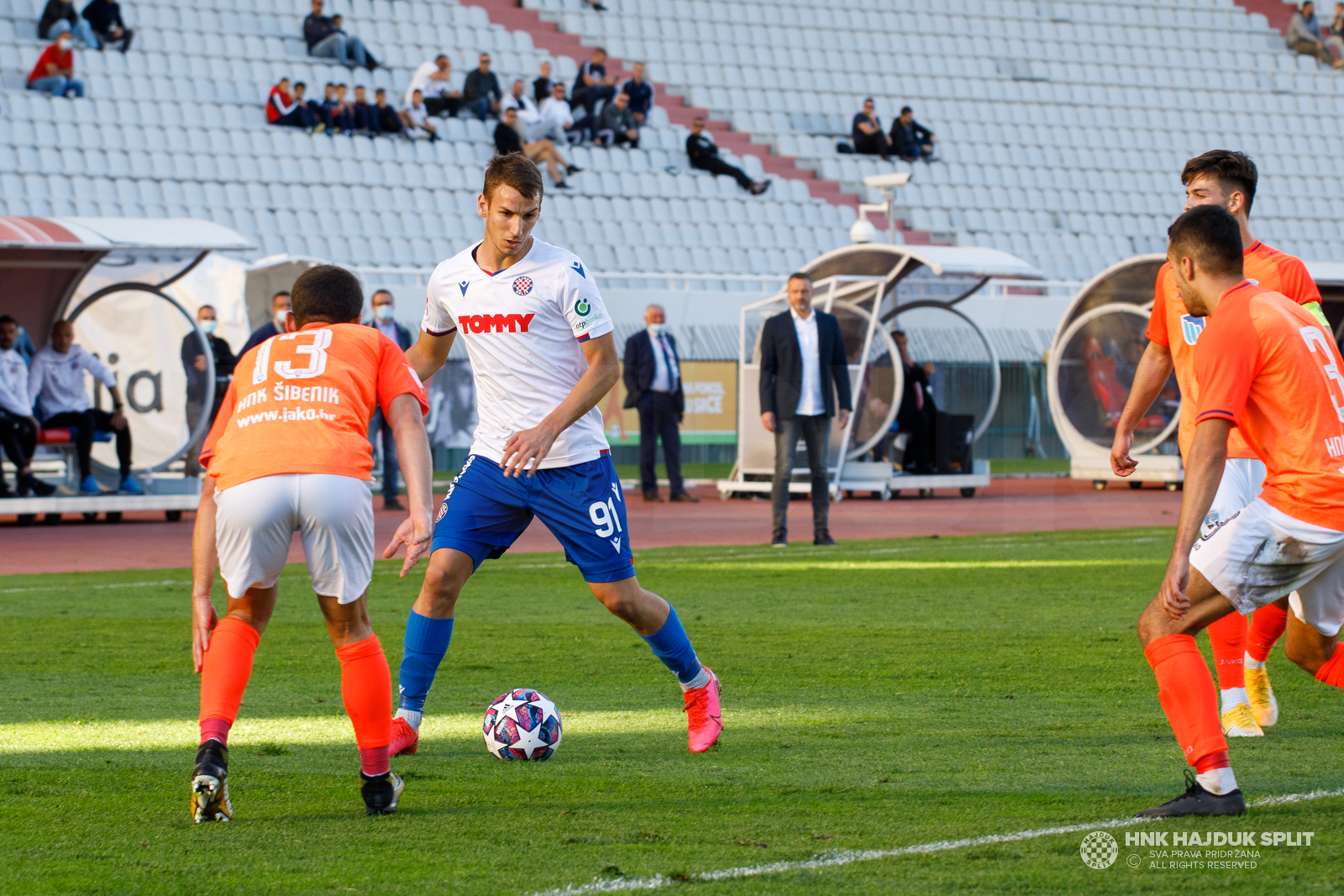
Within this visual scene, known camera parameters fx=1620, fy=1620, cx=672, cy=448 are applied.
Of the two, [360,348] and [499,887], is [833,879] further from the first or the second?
[360,348]

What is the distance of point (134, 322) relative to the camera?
1675 cm

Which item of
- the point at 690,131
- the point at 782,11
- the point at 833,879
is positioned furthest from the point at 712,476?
the point at 833,879

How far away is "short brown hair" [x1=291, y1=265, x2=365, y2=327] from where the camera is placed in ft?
15.6

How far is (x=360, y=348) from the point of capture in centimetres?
472

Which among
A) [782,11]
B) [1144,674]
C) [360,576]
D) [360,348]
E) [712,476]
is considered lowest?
[712,476]

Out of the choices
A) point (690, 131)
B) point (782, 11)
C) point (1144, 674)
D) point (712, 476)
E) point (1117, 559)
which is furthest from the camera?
point (782, 11)

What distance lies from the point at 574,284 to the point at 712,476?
17601 millimetres

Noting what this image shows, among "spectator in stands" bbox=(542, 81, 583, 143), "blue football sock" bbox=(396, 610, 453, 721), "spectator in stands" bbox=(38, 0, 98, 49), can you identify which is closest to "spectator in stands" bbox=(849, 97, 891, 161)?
"spectator in stands" bbox=(542, 81, 583, 143)

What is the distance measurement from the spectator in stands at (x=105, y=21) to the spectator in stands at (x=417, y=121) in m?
4.56

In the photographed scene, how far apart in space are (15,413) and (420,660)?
1094cm

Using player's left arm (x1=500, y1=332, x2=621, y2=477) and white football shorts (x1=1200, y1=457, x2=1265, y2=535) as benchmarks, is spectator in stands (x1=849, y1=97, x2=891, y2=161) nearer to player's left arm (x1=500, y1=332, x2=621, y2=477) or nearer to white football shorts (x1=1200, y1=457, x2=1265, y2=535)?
white football shorts (x1=1200, y1=457, x2=1265, y2=535)

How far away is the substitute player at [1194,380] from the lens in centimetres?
573

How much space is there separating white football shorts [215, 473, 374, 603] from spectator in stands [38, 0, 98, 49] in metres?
22.6

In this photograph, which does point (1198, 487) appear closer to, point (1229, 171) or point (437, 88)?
point (1229, 171)
